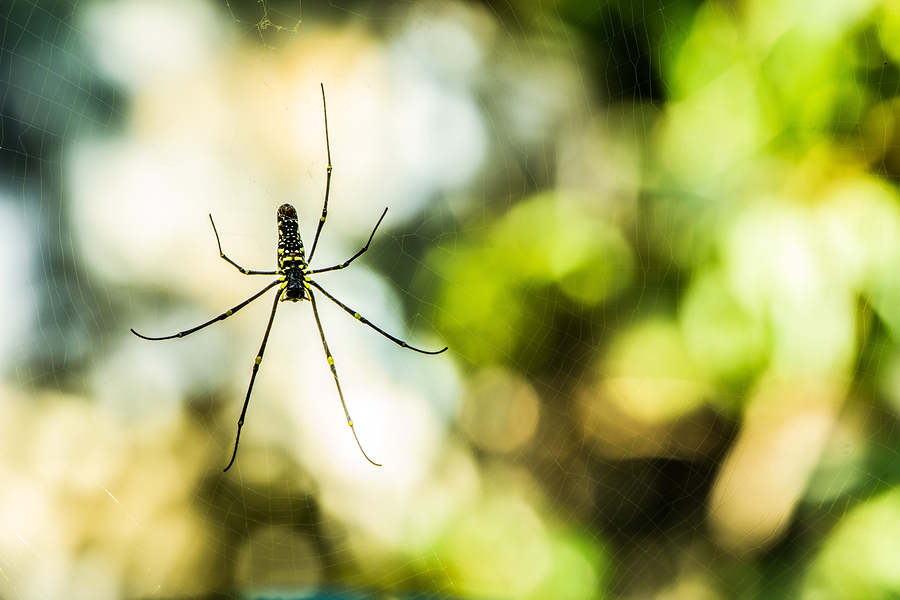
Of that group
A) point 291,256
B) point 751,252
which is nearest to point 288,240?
point 291,256

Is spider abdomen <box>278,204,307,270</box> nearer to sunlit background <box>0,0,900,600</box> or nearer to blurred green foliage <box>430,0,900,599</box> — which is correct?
sunlit background <box>0,0,900,600</box>

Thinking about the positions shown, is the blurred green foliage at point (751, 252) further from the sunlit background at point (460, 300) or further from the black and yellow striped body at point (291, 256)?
the black and yellow striped body at point (291, 256)

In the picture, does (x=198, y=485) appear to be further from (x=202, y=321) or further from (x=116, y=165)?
(x=116, y=165)

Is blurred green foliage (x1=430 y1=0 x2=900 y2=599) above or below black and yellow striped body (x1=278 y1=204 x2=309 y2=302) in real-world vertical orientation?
above

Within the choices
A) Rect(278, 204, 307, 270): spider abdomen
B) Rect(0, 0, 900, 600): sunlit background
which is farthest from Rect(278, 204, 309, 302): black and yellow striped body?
Rect(0, 0, 900, 600): sunlit background

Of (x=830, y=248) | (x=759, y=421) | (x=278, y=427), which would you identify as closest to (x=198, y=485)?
(x=278, y=427)

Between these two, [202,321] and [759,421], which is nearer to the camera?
[759,421]
